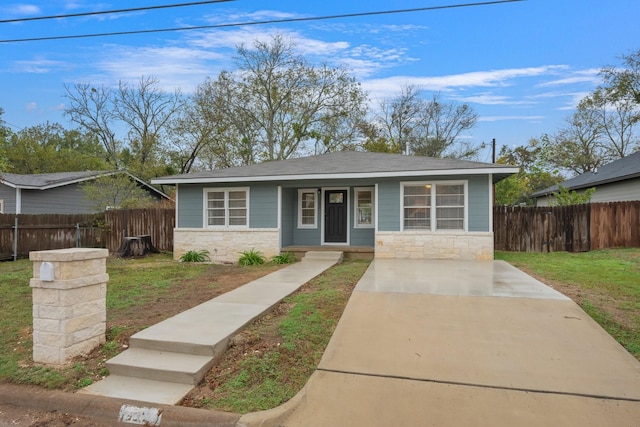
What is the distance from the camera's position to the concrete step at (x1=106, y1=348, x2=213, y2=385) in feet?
10.9

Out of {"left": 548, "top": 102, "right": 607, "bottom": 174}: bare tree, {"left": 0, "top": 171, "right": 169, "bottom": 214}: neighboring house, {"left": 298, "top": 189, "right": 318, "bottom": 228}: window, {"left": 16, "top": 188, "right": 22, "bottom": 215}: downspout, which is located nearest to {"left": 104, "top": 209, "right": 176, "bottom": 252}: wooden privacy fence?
{"left": 0, "top": 171, "right": 169, "bottom": 214}: neighboring house

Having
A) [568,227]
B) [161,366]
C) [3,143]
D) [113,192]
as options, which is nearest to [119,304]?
[161,366]

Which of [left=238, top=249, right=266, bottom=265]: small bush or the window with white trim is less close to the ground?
the window with white trim

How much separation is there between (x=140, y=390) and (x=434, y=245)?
8.41 m

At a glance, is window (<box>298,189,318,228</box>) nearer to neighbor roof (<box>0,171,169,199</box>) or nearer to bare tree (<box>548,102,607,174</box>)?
neighbor roof (<box>0,171,169,199</box>)

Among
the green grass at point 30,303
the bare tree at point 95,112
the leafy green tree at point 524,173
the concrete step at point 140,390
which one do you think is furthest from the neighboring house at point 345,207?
the bare tree at point 95,112

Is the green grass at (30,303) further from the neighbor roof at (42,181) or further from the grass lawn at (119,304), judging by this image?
the neighbor roof at (42,181)

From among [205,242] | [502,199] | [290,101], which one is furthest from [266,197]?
[502,199]

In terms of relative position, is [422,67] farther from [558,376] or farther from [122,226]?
[558,376]

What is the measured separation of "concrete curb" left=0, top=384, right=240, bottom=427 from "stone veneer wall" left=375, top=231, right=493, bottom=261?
8.04 meters

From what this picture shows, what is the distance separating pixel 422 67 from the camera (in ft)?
55.0

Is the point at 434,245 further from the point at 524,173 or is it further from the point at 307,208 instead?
the point at 524,173

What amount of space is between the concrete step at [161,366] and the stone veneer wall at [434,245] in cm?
743

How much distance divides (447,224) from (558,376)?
7164 mm
